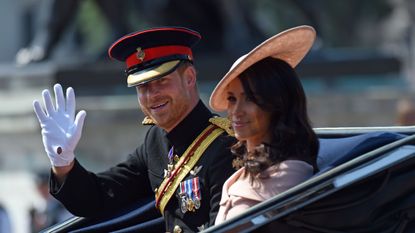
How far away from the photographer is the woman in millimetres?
3566

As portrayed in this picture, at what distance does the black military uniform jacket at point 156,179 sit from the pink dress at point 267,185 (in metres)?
0.21

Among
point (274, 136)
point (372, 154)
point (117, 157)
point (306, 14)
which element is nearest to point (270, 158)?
point (274, 136)

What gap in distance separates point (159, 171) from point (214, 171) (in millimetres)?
326

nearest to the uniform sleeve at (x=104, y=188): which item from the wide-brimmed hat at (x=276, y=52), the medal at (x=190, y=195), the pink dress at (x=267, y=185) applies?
the medal at (x=190, y=195)

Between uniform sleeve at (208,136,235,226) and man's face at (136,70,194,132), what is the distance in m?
0.19

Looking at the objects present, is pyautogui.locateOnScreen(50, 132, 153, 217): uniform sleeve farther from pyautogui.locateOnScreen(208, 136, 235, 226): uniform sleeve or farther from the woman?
the woman

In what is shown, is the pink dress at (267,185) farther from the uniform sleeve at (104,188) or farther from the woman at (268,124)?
the uniform sleeve at (104,188)

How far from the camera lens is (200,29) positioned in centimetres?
1376

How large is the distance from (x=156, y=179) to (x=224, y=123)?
0.33m

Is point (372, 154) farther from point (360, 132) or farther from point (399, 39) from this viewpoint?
point (399, 39)

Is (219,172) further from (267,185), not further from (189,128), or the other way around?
(267,185)

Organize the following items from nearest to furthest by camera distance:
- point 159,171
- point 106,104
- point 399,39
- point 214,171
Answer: point 214,171 < point 159,171 < point 106,104 < point 399,39

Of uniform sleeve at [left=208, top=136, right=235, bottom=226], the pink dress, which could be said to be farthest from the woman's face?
uniform sleeve at [left=208, top=136, right=235, bottom=226]

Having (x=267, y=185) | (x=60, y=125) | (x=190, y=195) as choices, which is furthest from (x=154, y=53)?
(x=267, y=185)
